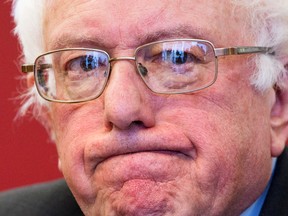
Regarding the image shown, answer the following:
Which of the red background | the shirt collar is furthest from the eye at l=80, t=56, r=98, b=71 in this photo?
the red background

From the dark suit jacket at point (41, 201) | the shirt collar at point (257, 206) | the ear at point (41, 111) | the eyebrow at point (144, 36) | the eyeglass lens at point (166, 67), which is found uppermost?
the eyebrow at point (144, 36)

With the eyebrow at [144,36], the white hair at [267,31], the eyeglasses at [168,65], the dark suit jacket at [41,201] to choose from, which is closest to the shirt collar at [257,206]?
the dark suit jacket at [41,201]

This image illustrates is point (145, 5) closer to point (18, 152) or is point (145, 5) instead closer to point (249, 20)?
point (249, 20)

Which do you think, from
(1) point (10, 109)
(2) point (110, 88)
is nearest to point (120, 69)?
(2) point (110, 88)

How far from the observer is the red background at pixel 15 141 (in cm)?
288

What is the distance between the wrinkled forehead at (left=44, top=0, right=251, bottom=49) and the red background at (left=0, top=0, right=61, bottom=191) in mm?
1244

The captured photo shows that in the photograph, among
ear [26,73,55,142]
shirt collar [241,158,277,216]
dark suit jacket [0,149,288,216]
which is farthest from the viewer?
dark suit jacket [0,149,288,216]

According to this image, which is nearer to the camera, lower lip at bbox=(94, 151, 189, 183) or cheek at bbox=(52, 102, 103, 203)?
lower lip at bbox=(94, 151, 189, 183)

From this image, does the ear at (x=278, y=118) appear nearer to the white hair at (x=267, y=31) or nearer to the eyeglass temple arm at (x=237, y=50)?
the white hair at (x=267, y=31)

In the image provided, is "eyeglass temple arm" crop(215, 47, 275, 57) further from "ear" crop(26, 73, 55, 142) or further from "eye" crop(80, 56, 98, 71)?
"ear" crop(26, 73, 55, 142)

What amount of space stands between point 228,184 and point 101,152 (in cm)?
37

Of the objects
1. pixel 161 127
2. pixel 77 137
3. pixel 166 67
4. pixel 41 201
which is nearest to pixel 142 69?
pixel 166 67

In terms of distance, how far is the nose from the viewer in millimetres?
1565

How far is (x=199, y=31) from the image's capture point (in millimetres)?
1659
